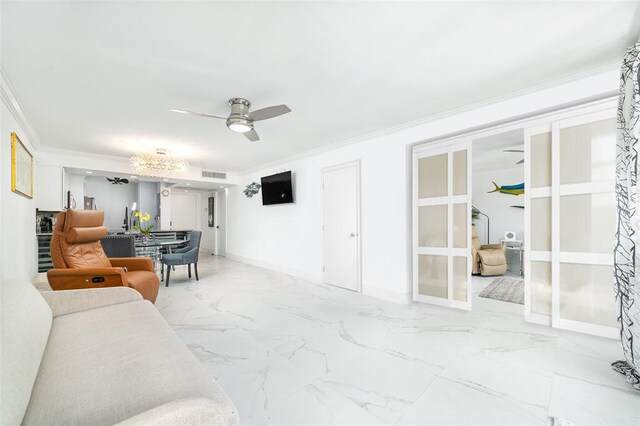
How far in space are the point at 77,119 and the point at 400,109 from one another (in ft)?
13.1

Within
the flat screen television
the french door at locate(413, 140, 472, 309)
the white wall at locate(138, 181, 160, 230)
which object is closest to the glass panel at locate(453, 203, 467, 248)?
the french door at locate(413, 140, 472, 309)

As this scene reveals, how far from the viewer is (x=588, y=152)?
2.53 meters

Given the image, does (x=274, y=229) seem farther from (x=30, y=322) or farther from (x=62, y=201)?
(x=30, y=322)

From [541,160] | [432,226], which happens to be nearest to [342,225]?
[432,226]

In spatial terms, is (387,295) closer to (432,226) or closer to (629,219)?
(432,226)

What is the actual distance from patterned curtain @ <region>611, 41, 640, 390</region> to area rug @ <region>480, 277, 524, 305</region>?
1709 millimetres

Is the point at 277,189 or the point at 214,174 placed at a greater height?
the point at 214,174

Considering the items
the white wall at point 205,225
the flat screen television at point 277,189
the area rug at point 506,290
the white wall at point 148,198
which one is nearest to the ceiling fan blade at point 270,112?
the flat screen television at point 277,189

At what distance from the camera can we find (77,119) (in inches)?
132

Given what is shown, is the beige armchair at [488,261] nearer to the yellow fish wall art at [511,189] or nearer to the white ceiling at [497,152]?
the white ceiling at [497,152]

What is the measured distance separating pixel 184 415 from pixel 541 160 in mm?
3582

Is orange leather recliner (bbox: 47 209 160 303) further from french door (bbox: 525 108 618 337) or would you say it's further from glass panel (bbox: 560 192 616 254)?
glass panel (bbox: 560 192 616 254)

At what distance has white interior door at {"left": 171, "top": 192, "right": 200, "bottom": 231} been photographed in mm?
8777

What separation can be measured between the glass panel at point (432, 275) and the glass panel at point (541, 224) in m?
0.97
